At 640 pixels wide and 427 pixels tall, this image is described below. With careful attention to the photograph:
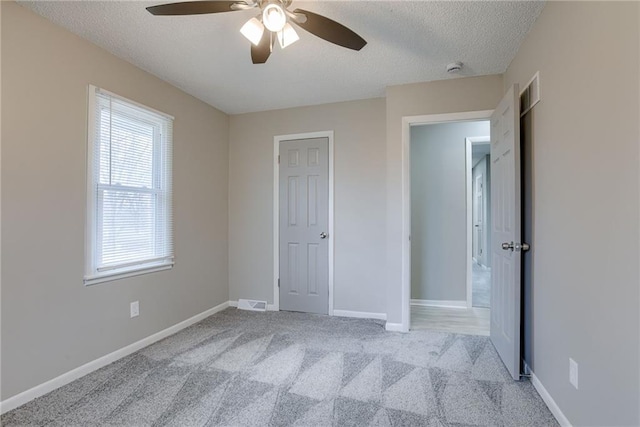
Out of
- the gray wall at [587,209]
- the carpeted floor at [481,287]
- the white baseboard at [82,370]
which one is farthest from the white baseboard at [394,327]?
the white baseboard at [82,370]

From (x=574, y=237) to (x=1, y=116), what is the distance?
319cm

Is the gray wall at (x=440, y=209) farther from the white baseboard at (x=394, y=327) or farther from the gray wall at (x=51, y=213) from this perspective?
the gray wall at (x=51, y=213)

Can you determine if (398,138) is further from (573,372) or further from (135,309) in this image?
(135,309)

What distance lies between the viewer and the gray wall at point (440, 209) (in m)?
3.93

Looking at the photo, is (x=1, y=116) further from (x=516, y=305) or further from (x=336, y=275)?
(x=516, y=305)

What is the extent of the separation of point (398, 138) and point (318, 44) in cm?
121

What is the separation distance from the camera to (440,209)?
402 centimetres

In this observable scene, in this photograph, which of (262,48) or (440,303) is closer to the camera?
(262,48)

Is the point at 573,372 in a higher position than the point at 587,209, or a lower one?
lower

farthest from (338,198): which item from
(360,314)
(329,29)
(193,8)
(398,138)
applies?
(193,8)

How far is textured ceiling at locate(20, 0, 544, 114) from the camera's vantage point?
197 cm

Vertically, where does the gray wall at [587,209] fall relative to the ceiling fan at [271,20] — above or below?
Answer: below

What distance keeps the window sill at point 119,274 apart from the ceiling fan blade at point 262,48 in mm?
1956

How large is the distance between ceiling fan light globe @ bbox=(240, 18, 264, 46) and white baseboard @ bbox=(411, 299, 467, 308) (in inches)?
138
